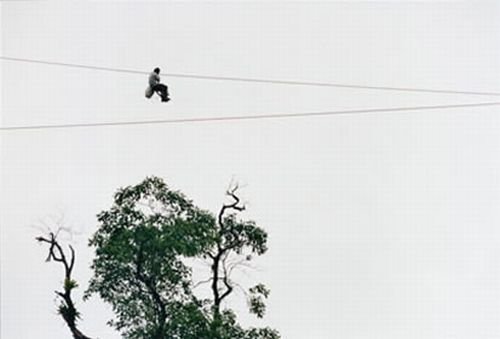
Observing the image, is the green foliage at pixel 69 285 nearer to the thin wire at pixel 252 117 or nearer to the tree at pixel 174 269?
the tree at pixel 174 269

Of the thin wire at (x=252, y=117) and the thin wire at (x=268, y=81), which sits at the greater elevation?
the thin wire at (x=268, y=81)

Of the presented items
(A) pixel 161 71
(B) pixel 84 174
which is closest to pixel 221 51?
(A) pixel 161 71

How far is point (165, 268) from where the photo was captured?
2611 mm

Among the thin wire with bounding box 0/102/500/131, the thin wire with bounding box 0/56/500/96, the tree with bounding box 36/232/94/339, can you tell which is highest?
the thin wire with bounding box 0/56/500/96

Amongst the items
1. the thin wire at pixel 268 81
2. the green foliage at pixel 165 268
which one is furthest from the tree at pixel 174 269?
the thin wire at pixel 268 81

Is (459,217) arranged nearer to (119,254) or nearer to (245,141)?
(245,141)

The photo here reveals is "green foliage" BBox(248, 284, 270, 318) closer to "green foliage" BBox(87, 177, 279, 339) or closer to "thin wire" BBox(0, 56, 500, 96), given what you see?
"green foliage" BBox(87, 177, 279, 339)

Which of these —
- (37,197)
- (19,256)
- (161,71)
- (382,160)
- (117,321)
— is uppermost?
(161,71)

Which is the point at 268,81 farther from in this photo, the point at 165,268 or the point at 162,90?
the point at 165,268

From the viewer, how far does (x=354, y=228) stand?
8.53 feet

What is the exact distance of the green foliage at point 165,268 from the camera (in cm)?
258

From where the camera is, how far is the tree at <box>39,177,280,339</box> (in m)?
2.59

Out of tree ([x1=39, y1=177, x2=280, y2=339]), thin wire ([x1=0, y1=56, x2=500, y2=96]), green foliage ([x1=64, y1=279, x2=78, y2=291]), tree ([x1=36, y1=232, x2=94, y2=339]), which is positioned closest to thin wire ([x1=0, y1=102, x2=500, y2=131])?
thin wire ([x1=0, y1=56, x2=500, y2=96])

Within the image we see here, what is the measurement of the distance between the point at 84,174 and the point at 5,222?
33 centimetres
